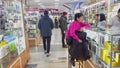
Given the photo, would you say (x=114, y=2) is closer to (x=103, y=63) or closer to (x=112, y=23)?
(x=112, y=23)

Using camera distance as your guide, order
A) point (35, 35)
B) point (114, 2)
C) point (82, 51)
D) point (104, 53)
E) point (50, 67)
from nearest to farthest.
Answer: point (104, 53)
point (82, 51)
point (50, 67)
point (114, 2)
point (35, 35)

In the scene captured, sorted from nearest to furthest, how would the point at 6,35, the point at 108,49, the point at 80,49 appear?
the point at 108,49, the point at 6,35, the point at 80,49

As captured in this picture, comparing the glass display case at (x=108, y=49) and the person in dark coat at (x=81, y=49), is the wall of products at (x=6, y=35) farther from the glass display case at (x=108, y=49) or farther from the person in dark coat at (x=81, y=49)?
the glass display case at (x=108, y=49)

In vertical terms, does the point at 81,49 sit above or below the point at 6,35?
below

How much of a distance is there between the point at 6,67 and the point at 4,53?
0.26 m

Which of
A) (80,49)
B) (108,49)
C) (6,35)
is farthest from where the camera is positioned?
(80,49)

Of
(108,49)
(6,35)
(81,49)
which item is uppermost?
(6,35)

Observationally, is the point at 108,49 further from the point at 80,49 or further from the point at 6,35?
the point at 6,35

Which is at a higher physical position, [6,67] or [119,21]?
[119,21]

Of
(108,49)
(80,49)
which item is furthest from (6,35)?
(108,49)

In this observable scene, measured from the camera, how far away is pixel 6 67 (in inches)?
141

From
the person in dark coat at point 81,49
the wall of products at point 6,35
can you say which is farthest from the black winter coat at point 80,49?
the wall of products at point 6,35

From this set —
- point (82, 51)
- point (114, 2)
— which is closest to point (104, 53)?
point (82, 51)

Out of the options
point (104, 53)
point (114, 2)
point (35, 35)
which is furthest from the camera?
point (35, 35)
